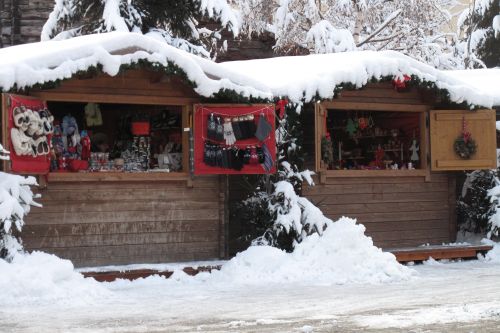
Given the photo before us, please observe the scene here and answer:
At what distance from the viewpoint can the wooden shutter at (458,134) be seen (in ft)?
55.8

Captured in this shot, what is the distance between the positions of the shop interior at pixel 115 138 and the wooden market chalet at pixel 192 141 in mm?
22

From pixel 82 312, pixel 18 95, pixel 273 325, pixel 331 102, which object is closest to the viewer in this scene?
pixel 273 325

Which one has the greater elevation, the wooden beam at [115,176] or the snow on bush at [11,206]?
the wooden beam at [115,176]

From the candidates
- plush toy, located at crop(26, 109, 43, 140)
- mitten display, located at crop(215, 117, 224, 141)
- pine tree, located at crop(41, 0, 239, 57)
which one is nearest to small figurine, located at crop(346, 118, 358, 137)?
mitten display, located at crop(215, 117, 224, 141)

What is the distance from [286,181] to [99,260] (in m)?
3.06

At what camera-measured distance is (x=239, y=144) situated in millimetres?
Answer: 14891

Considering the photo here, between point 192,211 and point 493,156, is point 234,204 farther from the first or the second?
point 493,156

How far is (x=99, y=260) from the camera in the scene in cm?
1420

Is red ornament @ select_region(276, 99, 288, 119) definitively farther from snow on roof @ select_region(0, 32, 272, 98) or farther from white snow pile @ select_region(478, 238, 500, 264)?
white snow pile @ select_region(478, 238, 500, 264)

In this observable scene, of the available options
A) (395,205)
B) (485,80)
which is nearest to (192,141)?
(395,205)

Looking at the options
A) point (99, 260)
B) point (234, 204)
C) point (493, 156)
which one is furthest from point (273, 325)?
point (493, 156)

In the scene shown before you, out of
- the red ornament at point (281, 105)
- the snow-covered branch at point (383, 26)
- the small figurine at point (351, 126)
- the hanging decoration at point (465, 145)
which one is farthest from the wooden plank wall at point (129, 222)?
the snow-covered branch at point (383, 26)

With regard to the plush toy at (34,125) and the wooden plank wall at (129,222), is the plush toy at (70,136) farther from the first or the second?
the plush toy at (34,125)

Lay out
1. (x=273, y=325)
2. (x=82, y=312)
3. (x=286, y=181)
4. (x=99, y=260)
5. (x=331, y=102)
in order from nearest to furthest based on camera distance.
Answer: (x=273, y=325)
(x=82, y=312)
(x=99, y=260)
(x=286, y=181)
(x=331, y=102)
